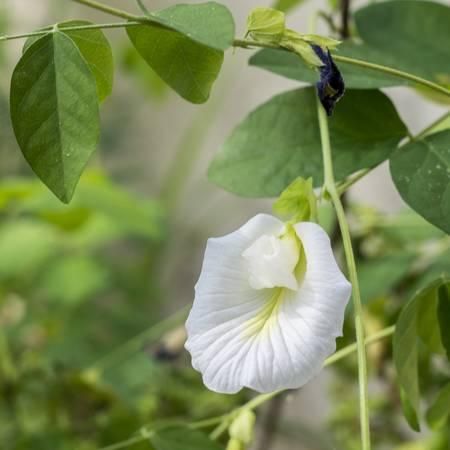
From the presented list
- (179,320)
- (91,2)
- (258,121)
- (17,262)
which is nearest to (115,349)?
(179,320)

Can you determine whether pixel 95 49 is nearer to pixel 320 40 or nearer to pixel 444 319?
pixel 320 40

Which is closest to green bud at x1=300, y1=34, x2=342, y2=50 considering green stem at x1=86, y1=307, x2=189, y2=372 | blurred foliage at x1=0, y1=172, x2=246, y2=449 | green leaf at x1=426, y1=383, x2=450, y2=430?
green leaf at x1=426, y1=383, x2=450, y2=430

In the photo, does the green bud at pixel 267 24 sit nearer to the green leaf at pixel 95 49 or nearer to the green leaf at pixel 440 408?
the green leaf at pixel 95 49

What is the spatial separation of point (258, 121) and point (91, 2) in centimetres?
15

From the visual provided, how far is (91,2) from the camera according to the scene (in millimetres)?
402

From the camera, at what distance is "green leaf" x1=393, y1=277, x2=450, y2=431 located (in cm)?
→ 41

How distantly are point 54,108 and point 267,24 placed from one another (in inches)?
4.2

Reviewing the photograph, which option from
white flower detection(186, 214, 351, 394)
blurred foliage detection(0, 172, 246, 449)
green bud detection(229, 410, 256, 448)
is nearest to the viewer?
white flower detection(186, 214, 351, 394)

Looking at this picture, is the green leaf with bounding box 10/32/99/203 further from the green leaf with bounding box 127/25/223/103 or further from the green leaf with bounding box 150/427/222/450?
the green leaf with bounding box 150/427/222/450

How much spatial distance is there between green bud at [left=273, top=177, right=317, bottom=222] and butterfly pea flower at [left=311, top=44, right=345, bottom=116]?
4 centimetres

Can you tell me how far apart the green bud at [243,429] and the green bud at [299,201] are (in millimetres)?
141

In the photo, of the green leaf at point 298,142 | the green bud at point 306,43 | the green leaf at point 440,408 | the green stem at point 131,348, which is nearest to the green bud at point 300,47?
the green bud at point 306,43

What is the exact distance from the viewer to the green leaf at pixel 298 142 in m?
0.49

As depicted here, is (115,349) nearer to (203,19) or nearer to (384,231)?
(384,231)
